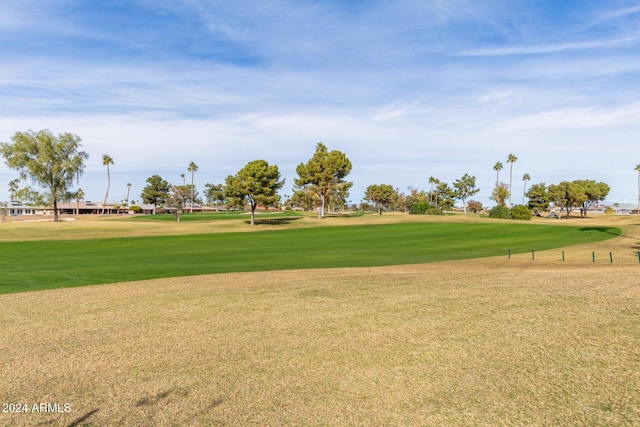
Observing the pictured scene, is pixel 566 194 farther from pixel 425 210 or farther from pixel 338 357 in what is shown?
pixel 338 357

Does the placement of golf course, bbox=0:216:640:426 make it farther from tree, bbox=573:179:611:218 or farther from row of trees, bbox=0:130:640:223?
tree, bbox=573:179:611:218

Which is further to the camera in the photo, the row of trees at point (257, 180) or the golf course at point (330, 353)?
the row of trees at point (257, 180)

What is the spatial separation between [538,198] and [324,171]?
275 feet

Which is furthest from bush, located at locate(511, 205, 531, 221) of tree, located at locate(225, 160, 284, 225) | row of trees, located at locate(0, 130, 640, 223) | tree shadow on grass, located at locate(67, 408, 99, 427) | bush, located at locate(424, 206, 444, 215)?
tree shadow on grass, located at locate(67, 408, 99, 427)

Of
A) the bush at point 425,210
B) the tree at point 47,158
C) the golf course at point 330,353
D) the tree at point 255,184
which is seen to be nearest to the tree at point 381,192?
the bush at point 425,210

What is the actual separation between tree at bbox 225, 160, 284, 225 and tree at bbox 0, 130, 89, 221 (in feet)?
97.2

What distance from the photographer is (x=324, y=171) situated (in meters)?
96.9

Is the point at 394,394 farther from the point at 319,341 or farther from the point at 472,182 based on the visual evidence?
the point at 472,182

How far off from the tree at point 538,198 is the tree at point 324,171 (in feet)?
247

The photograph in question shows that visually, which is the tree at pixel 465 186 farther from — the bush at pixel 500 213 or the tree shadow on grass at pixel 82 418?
the tree shadow on grass at pixel 82 418

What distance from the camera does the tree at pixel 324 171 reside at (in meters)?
98.1

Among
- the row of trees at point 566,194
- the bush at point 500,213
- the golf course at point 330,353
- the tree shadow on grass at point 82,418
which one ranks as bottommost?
the tree shadow on grass at point 82,418

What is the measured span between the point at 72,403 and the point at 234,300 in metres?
7.63

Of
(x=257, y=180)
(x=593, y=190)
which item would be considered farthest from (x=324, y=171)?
(x=593, y=190)
